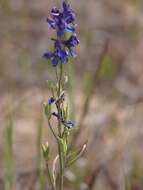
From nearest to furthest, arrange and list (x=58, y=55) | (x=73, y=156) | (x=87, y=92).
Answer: (x=58, y=55)
(x=73, y=156)
(x=87, y=92)

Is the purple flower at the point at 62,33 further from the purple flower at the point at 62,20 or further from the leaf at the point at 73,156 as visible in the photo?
the leaf at the point at 73,156

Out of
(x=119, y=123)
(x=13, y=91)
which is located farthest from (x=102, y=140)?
(x=13, y=91)

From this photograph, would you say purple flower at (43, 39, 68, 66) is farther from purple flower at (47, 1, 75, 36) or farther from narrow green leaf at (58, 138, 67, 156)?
narrow green leaf at (58, 138, 67, 156)

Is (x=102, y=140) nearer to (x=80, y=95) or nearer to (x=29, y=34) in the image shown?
(x=80, y=95)

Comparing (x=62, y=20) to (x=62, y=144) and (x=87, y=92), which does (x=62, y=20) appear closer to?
(x=62, y=144)

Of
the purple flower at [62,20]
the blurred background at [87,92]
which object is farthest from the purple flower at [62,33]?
the blurred background at [87,92]

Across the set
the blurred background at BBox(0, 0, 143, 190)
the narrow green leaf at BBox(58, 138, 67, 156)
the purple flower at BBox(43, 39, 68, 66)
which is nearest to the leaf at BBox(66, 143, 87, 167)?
the narrow green leaf at BBox(58, 138, 67, 156)

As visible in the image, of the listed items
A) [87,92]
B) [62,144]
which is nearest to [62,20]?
[62,144]

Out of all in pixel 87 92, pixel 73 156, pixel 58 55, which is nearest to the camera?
pixel 58 55

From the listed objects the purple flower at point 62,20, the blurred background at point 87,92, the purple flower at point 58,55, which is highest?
the purple flower at point 62,20
